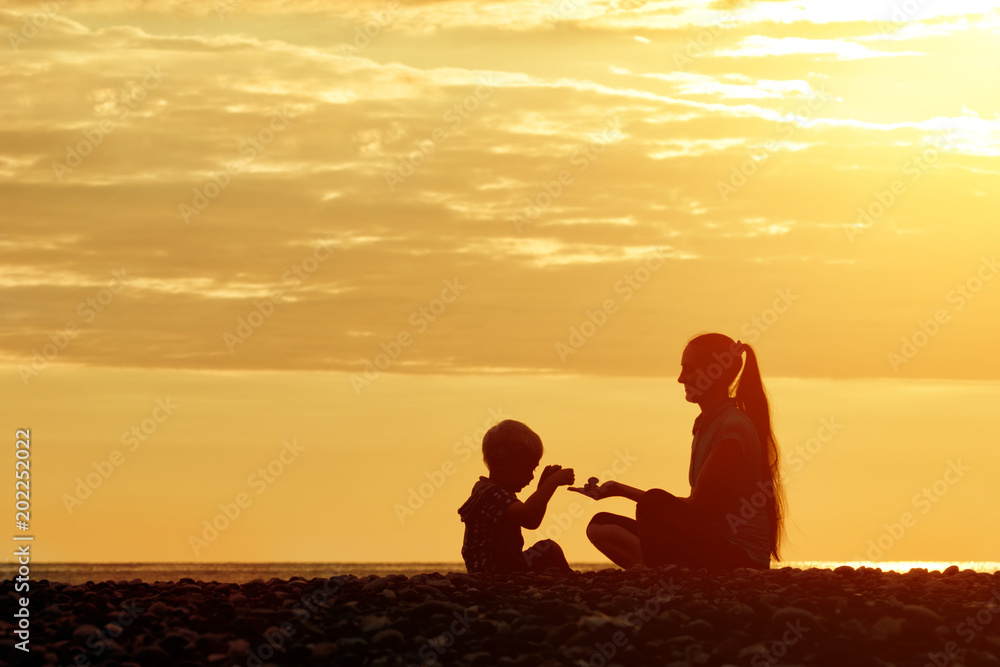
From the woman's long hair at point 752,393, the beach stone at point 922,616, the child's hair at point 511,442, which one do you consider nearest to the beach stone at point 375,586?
the child's hair at point 511,442

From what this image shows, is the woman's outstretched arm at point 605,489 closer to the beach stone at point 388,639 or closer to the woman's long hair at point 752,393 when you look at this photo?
the woman's long hair at point 752,393

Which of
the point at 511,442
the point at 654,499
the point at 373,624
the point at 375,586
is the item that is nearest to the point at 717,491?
the point at 654,499

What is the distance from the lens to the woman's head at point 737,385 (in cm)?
1150

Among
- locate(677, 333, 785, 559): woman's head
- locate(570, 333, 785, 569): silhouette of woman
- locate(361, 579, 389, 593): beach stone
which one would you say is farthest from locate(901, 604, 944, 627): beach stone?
locate(361, 579, 389, 593): beach stone

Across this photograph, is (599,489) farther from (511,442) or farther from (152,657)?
(152,657)

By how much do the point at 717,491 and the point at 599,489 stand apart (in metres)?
1.20

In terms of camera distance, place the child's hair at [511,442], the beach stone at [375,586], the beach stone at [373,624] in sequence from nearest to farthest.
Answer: the beach stone at [373,624], the beach stone at [375,586], the child's hair at [511,442]

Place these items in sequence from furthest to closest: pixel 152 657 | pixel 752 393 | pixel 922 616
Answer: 1. pixel 752 393
2. pixel 922 616
3. pixel 152 657

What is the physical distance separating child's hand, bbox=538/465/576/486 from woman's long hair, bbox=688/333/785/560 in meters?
1.78

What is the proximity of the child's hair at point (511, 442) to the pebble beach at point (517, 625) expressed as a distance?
125 cm

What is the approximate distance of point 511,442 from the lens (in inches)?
440

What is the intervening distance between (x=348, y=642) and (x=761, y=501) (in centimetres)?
488

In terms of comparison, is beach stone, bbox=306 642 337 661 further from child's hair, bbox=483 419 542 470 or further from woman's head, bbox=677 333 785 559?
woman's head, bbox=677 333 785 559

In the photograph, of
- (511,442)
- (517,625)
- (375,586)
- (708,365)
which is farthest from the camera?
(708,365)
